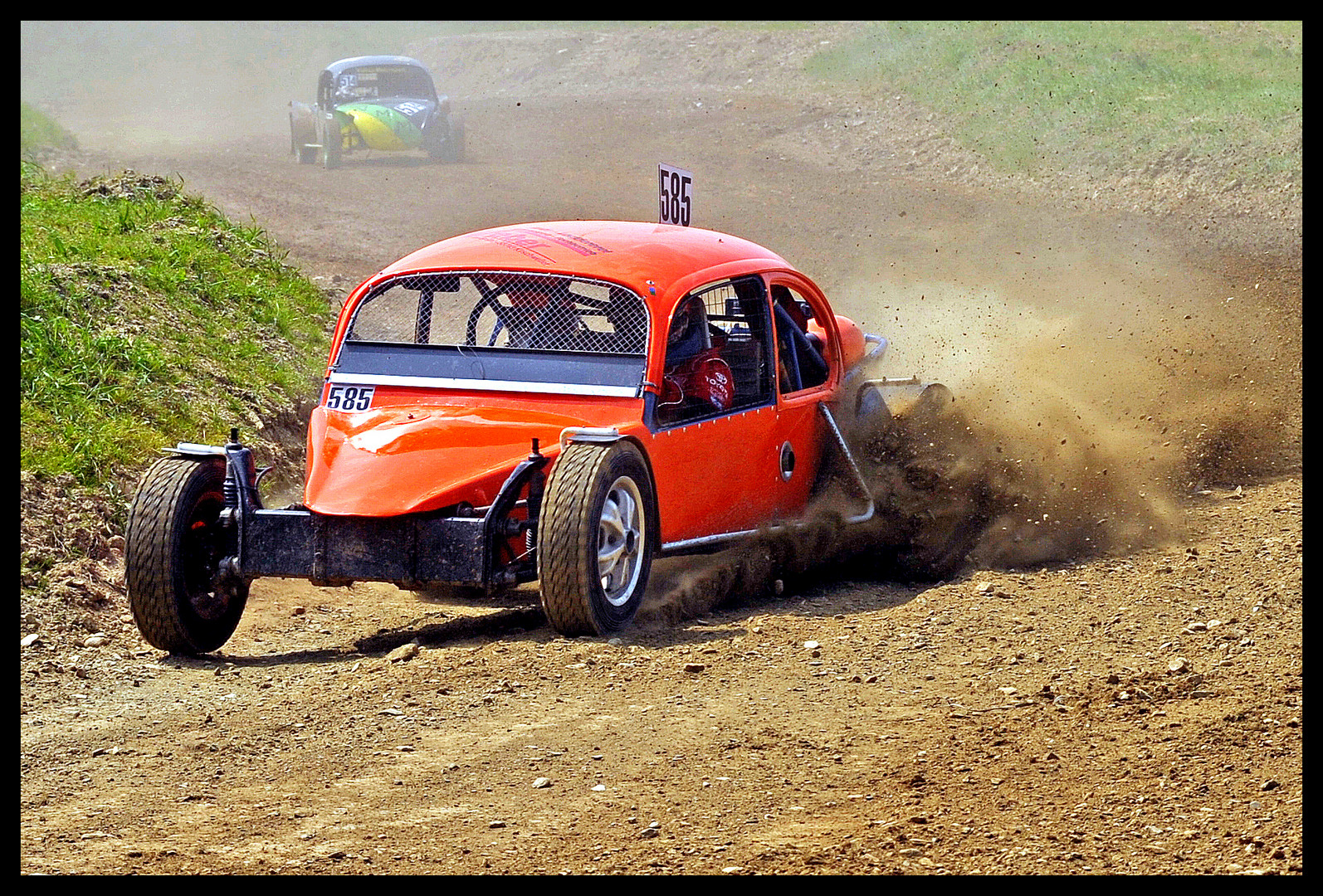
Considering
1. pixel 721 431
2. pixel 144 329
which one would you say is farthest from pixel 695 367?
pixel 144 329

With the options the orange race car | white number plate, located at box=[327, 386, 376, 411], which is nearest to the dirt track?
the orange race car

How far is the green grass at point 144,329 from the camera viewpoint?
9016 mm

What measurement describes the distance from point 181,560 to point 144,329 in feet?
15.3

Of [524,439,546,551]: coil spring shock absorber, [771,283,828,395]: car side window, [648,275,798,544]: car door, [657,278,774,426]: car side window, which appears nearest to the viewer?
[524,439,546,551]: coil spring shock absorber

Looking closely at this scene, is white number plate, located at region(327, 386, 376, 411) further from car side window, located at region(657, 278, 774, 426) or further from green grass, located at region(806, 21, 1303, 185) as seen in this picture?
green grass, located at region(806, 21, 1303, 185)

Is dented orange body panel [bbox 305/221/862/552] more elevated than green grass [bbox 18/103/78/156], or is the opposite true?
green grass [bbox 18/103/78/156]

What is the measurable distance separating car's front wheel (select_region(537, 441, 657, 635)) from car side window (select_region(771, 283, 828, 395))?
169cm

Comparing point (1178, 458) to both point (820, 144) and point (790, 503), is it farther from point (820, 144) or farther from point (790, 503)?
point (820, 144)

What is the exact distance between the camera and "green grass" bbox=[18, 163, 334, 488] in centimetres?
902

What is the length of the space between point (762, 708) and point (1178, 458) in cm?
502

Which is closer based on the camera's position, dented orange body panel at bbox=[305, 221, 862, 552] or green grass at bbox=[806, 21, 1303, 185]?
dented orange body panel at bbox=[305, 221, 862, 552]

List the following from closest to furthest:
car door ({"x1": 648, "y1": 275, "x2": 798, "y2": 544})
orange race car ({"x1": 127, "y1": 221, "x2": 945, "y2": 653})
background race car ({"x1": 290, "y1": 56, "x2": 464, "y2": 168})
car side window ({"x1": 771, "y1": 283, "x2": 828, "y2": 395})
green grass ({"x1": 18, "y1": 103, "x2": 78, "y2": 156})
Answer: orange race car ({"x1": 127, "y1": 221, "x2": 945, "y2": 653}), car door ({"x1": 648, "y1": 275, "x2": 798, "y2": 544}), car side window ({"x1": 771, "y1": 283, "x2": 828, "y2": 395}), background race car ({"x1": 290, "y1": 56, "x2": 464, "y2": 168}), green grass ({"x1": 18, "y1": 103, "x2": 78, "y2": 156})

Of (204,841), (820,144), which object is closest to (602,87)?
(820,144)

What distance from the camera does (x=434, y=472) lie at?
650 centimetres
